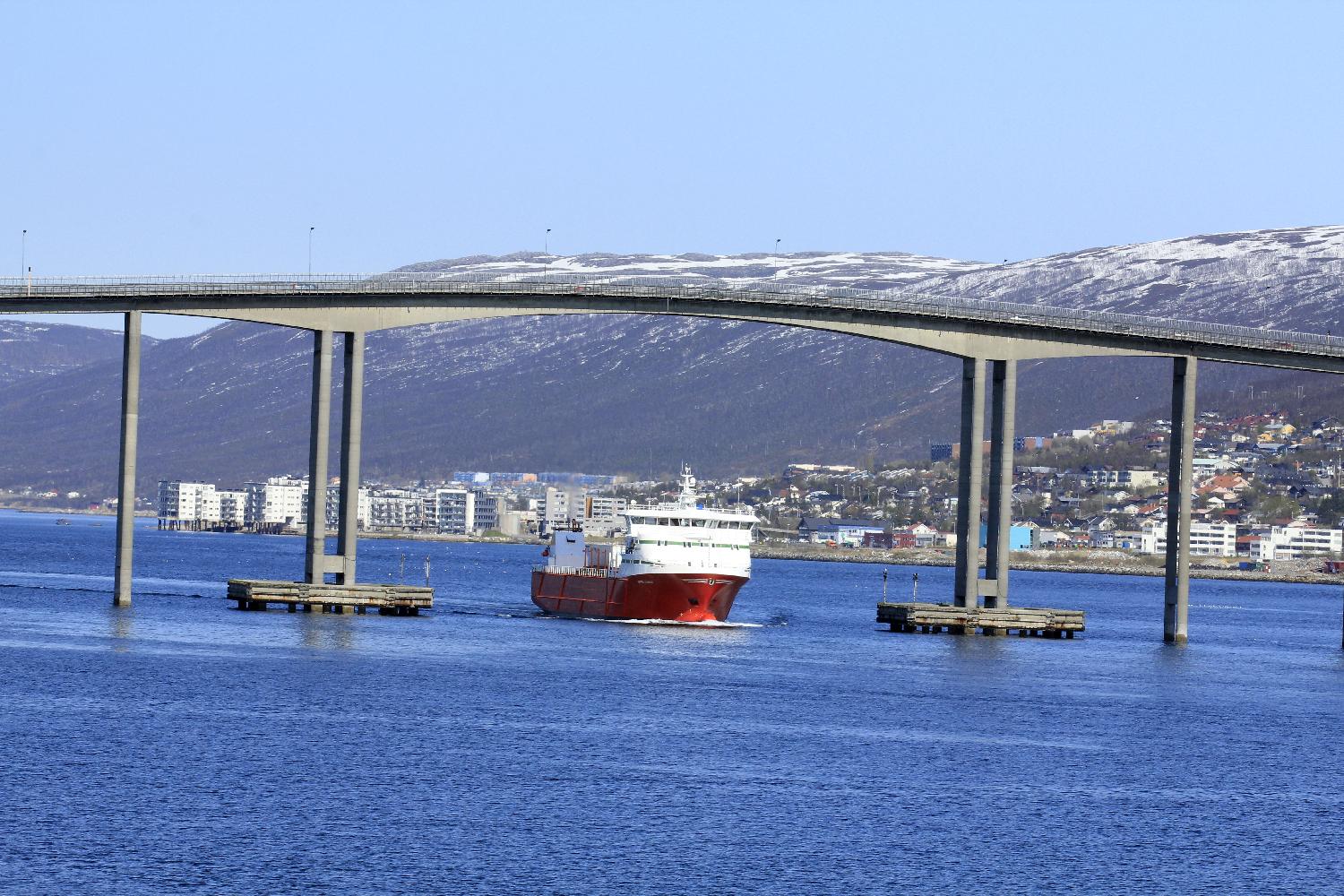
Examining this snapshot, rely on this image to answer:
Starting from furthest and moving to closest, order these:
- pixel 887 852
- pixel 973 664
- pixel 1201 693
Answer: pixel 973 664
pixel 1201 693
pixel 887 852

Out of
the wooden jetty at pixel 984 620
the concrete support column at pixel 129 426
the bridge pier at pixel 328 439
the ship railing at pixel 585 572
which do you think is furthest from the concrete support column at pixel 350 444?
the wooden jetty at pixel 984 620

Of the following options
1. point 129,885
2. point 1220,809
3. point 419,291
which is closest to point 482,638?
point 419,291

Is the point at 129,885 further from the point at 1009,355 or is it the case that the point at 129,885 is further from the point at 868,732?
the point at 1009,355

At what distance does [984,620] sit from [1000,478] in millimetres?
7456

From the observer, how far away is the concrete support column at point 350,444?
96.8 m

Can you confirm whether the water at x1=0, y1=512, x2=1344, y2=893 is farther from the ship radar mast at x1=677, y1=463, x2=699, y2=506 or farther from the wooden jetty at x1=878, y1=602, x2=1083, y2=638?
the ship radar mast at x1=677, y1=463, x2=699, y2=506

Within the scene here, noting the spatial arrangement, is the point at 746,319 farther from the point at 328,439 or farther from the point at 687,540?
the point at 328,439

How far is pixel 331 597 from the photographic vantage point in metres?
103

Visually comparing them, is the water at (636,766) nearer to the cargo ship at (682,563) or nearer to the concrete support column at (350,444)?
the concrete support column at (350,444)

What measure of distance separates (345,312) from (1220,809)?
54801mm

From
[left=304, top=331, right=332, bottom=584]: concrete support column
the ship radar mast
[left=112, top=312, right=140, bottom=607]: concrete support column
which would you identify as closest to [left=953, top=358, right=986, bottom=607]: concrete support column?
the ship radar mast

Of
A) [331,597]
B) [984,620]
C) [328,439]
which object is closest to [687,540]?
[984,620]

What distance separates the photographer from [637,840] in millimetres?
44875

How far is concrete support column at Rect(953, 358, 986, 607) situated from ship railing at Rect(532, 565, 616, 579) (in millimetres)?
20142
